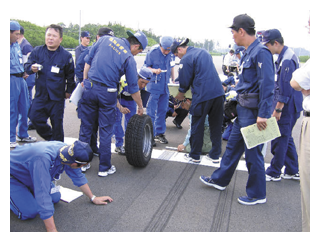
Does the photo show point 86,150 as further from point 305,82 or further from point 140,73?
point 140,73

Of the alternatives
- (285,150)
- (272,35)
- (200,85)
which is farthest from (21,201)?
(272,35)

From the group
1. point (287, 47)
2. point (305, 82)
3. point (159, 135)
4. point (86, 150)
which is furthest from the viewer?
point (159, 135)

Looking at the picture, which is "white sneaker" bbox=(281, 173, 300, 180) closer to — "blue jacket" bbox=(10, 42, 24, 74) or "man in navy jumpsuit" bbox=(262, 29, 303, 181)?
"man in navy jumpsuit" bbox=(262, 29, 303, 181)

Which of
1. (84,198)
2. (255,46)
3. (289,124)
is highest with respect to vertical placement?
(255,46)

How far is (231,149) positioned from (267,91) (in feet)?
2.74

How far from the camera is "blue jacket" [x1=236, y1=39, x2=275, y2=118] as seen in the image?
299 centimetres

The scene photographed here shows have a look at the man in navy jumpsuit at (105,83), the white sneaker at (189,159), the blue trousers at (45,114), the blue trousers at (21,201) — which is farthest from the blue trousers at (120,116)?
the blue trousers at (21,201)

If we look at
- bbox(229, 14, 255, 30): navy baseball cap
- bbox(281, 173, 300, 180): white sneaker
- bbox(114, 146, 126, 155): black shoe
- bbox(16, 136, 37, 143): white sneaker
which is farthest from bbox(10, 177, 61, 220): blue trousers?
bbox(281, 173, 300, 180): white sneaker

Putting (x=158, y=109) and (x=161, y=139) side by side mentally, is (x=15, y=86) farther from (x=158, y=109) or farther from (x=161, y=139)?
(x=161, y=139)

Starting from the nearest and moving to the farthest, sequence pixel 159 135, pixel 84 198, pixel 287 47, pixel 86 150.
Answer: pixel 86 150, pixel 84 198, pixel 287 47, pixel 159 135

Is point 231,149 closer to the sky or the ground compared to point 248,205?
closer to the sky

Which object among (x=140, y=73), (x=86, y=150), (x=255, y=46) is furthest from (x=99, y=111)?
(x=255, y=46)

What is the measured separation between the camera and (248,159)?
3.27 meters

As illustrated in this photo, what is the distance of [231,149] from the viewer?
3461mm
